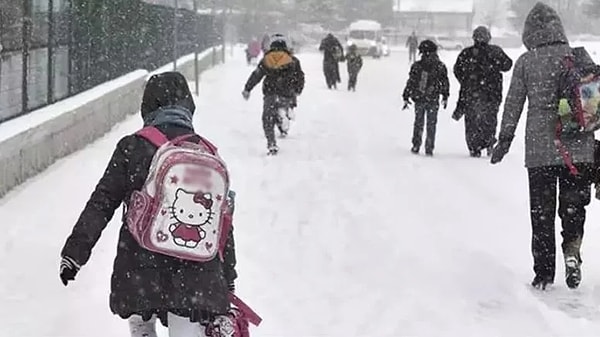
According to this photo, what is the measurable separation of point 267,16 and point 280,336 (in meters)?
78.6

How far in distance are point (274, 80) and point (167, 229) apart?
1110 centimetres

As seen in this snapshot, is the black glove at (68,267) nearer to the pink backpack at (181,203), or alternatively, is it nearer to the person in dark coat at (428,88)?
the pink backpack at (181,203)

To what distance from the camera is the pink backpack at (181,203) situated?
3.95m

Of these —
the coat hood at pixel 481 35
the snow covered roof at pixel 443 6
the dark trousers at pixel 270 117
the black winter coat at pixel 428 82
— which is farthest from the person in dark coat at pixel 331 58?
the snow covered roof at pixel 443 6

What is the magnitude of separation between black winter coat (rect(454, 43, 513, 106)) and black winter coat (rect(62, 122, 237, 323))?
1066 centimetres

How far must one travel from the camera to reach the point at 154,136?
13.5ft

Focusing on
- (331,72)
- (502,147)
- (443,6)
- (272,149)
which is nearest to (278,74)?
(272,149)

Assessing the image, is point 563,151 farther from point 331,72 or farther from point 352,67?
point 331,72

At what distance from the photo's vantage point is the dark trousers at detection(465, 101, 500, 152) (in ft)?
48.4

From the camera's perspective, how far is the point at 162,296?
403 cm

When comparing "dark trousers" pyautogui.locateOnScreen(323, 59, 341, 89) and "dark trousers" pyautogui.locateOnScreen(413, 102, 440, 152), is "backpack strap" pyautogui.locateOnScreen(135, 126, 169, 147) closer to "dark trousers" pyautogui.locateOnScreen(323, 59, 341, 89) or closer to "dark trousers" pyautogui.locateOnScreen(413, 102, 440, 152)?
"dark trousers" pyautogui.locateOnScreen(413, 102, 440, 152)

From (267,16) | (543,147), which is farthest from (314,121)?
(267,16)

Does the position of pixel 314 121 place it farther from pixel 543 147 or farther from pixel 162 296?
pixel 162 296

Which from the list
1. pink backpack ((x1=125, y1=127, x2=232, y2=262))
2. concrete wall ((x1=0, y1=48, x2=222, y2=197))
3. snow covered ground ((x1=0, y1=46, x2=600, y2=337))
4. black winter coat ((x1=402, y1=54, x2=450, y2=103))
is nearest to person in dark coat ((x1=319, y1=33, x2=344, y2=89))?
concrete wall ((x1=0, y1=48, x2=222, y2=197))
